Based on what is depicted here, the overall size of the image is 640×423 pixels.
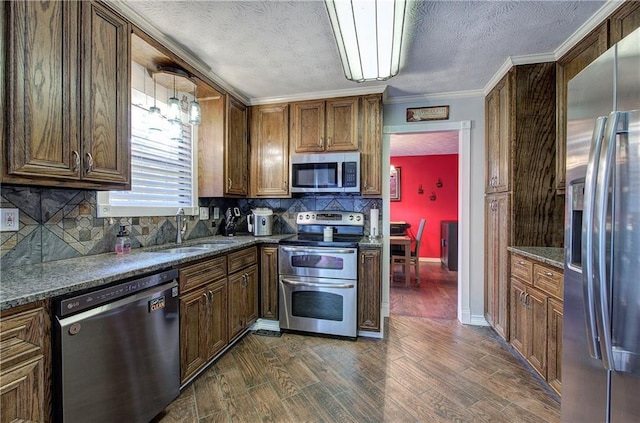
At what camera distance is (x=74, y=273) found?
1359mm

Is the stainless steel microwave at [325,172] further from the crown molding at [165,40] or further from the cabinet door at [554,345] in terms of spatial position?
the cabinet door at [554,345]

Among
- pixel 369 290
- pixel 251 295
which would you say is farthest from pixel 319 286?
pixel 251 295

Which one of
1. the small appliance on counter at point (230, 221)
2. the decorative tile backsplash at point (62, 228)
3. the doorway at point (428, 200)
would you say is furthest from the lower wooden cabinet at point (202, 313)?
the doorway at point (428, 200)

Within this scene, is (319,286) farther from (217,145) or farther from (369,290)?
(217,145)

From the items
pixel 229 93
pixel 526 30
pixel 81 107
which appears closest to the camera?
pixel 81 107

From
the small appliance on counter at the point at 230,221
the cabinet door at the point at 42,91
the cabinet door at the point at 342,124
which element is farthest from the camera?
the small appliance on counter at the point at 230,221

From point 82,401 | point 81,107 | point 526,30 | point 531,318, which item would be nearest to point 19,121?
point 81,107

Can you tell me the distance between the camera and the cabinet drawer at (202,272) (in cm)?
183

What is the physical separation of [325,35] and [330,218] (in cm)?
182

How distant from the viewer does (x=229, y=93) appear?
2881mm

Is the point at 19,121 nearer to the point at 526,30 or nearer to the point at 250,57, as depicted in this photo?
the point at 250,57

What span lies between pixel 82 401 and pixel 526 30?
3.30 metres

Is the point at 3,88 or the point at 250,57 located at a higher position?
the point at 250,57

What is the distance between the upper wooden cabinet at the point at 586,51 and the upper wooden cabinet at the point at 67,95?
2.93 metres
